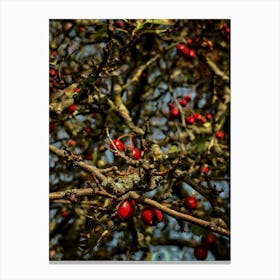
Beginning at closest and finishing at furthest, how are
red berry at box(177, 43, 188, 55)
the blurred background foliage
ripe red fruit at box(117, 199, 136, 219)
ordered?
ripe red fruit at box(117, 199, 136, 219) → the blurred background foliage → red berry at box(177, 43, 188, 55)

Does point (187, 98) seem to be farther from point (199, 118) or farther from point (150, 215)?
point (150, 215)

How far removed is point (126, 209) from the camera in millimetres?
1509

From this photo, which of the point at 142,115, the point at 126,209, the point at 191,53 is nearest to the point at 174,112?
the point at 142,115

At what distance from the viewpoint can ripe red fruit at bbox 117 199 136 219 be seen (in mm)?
1507

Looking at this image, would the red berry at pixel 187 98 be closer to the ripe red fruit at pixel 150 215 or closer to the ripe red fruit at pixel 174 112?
the ripe red fruit at pixel 174 112

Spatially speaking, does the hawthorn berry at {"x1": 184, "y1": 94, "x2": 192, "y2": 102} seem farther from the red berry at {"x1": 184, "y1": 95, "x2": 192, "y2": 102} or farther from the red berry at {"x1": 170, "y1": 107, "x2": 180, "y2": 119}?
the red berry at {"x1": 170, "y1": 107, "x2": 180, "y2": 119}

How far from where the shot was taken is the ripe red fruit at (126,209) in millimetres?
1507

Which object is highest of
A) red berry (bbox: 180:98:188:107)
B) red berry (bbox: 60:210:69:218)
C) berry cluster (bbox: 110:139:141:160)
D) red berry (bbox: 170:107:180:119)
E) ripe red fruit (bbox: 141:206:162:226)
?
red berry (bbox: 180:98:188:107)

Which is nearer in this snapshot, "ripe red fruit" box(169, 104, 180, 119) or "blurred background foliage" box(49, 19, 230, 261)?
"blurred background foliage" box(49, 19, 230, 261)

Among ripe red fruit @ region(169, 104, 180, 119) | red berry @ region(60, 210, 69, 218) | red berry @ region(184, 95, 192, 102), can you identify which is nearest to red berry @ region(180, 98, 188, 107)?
red berry @ region(184, 95, 192, 102)
